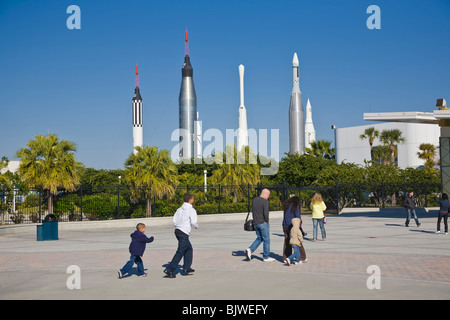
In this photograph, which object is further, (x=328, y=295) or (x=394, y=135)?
(x=394, y=135)

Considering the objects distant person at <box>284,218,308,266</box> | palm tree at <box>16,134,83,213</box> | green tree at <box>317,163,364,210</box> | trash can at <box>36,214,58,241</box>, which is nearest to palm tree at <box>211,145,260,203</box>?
green tree at <box>317,163,364,210</box>

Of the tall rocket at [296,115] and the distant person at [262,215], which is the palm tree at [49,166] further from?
the tall rocket at [296,115]

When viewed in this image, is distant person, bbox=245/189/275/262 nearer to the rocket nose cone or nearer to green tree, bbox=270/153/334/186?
green tree, bbox=270/153/334/186

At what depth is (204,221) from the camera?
31.8 metres

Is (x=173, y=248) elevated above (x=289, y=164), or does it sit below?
below

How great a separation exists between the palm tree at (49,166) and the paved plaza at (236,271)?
11206 mm

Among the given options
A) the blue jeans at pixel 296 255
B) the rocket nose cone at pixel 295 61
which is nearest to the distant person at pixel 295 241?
the blue jeans at pixel 296 255

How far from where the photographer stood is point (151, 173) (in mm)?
37156

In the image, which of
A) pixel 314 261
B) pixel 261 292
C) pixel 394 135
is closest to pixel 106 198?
pixel 314 261

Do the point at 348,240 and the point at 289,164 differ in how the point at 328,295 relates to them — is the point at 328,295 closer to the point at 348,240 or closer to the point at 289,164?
the point at 348,240

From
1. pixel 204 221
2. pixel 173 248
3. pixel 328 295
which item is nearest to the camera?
pixel 328 295

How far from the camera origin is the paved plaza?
9094mm

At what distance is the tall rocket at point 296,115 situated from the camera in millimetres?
158625
